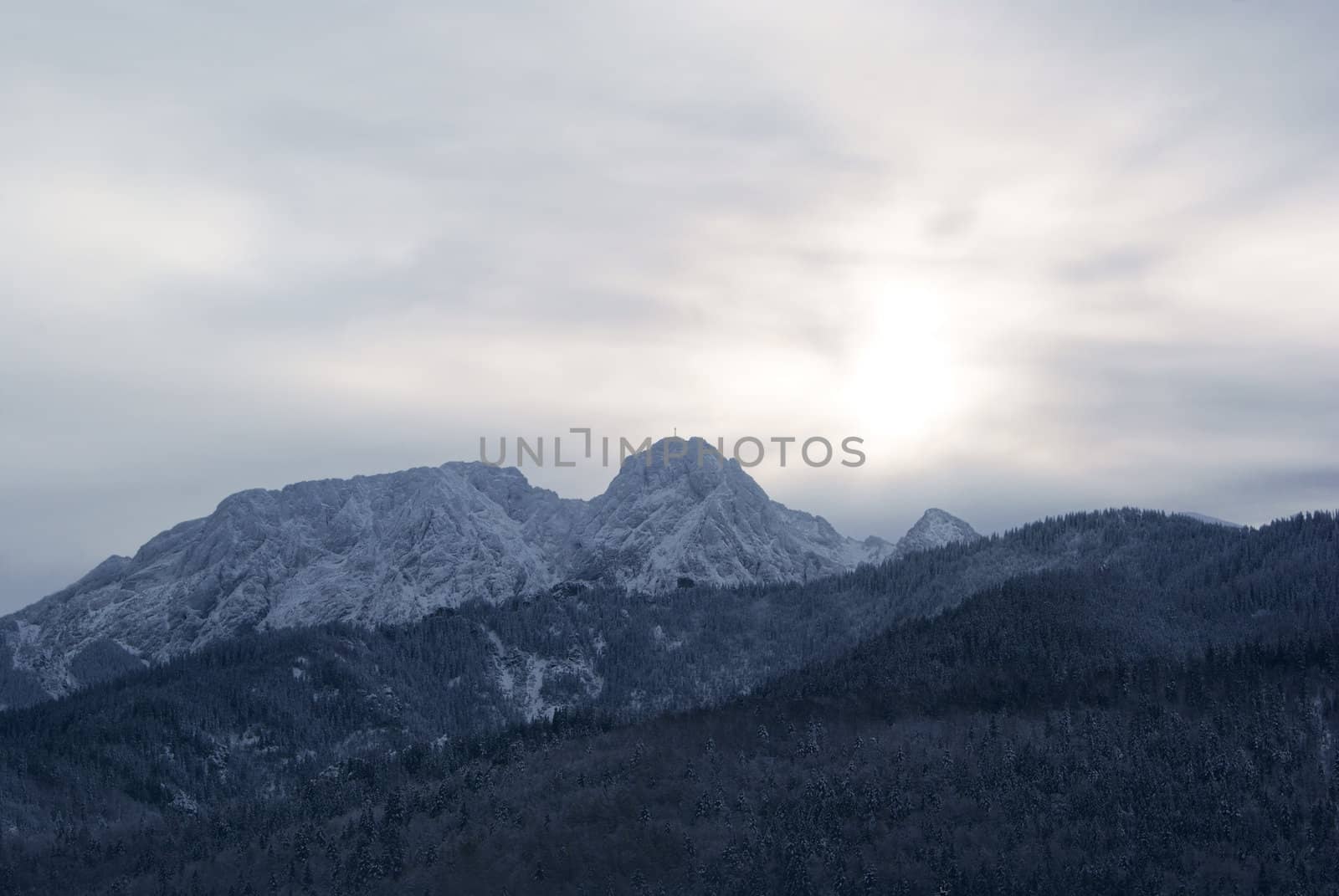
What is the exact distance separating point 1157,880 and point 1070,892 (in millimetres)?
12219

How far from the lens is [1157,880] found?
Result: 199000mm

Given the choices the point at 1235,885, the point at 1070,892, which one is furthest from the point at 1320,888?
the point at 1070,892

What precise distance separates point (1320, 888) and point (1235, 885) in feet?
37.6

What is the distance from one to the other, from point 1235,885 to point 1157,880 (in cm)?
1020

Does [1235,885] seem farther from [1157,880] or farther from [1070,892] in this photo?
[1070,892]

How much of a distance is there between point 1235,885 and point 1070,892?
2220 cm

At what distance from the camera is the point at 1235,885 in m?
196

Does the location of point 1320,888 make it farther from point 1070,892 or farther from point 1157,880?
point 1070,892

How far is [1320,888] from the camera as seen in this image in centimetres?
19512

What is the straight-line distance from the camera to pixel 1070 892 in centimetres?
19975

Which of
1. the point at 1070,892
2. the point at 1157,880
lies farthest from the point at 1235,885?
the point at 1070,892

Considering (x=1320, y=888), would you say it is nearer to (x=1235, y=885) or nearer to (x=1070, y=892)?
(x=1235, y=885)
